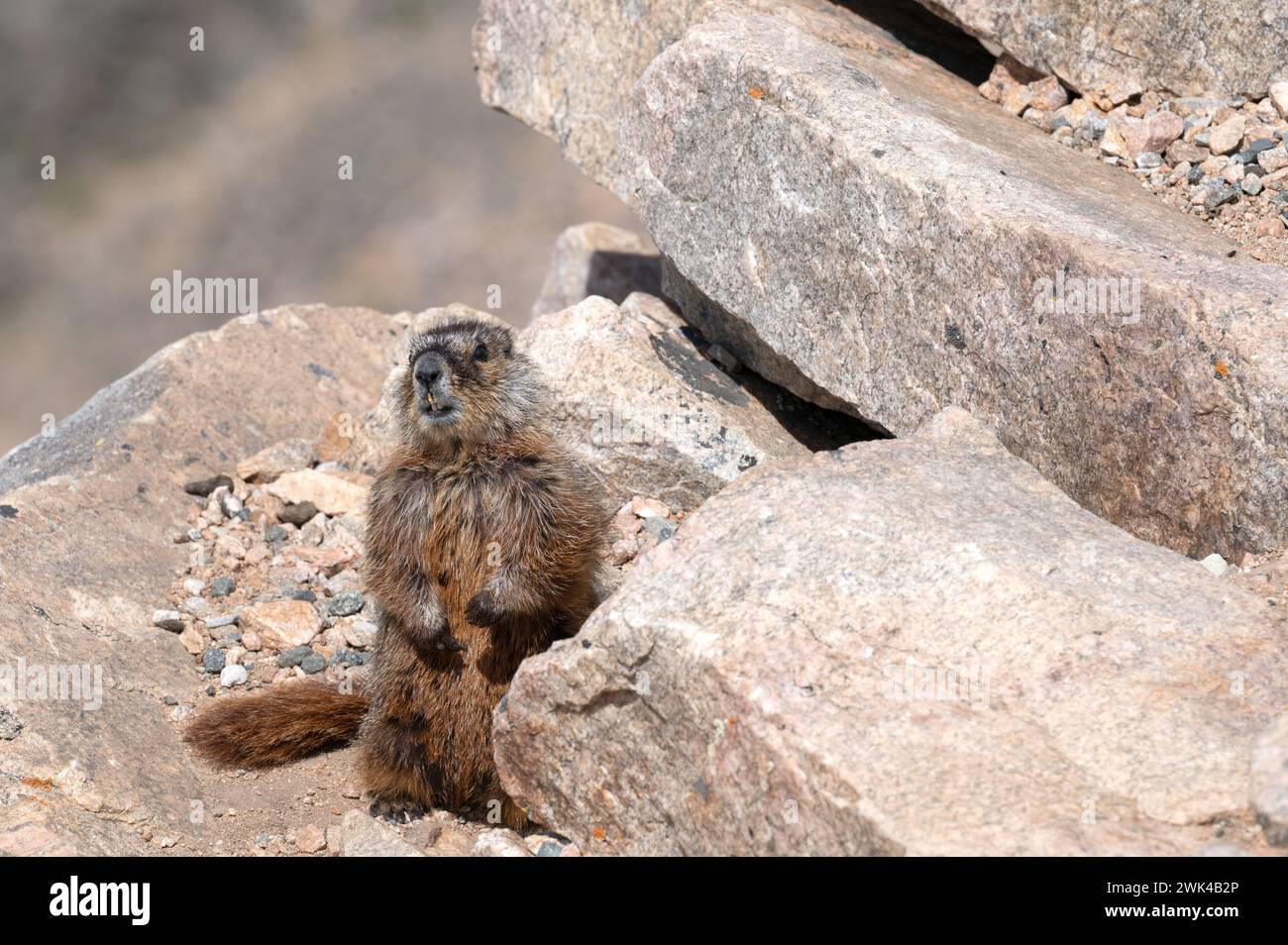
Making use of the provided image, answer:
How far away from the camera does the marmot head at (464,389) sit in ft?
19.0

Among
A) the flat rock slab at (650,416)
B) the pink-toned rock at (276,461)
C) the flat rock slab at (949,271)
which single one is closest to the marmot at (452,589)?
the flat rock slab at (650,416)

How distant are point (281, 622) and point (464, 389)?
1731 mm

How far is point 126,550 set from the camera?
22.8ft

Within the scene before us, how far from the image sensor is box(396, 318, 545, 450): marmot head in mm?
5797

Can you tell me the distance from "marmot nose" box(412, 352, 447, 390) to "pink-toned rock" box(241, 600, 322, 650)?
1.65 m

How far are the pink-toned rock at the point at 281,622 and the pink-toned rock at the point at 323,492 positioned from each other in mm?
844

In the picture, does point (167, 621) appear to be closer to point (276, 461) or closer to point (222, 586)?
point (222, 586)

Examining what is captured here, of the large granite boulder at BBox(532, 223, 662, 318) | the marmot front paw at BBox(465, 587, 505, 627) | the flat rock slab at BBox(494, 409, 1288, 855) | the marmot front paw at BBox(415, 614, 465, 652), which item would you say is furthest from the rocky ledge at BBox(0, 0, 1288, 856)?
the large granite boulder at BBox(532, 223, 662, 318)

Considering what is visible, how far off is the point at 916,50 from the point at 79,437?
5381mm

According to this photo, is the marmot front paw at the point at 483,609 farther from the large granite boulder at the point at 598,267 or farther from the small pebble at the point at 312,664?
the large granite boulder at the point at 598,267

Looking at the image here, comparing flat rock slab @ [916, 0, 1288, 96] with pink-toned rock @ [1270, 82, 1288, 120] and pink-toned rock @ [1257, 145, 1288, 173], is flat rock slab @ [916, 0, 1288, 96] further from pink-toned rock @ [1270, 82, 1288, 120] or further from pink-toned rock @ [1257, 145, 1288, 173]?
pink-toned rock @ [1257, 145, 1288, 173]

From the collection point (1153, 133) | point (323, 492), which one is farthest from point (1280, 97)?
point (323, 492)

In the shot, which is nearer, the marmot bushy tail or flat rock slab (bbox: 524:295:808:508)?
the marmot bushy tail

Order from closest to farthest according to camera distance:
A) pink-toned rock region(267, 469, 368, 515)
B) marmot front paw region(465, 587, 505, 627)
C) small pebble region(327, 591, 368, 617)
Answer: marmot front paw region(465, 587, 505, 627) < small pebble region(327, 591, 368, 617) < pink-toned rock region(267, 469, 368, 515)
